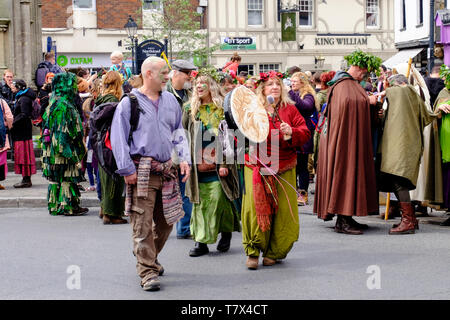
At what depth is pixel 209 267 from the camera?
732 centimetres

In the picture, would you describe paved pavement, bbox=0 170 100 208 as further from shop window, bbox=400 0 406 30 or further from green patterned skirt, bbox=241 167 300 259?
shop window, bbox=400 0 406 30

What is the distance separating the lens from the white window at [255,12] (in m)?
36.5

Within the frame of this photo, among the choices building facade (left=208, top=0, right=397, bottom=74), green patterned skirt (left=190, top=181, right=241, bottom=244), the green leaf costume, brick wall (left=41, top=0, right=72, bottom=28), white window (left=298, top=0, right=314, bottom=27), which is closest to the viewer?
green patterned skirt (left=190, top=181, right=241, bottom=244)

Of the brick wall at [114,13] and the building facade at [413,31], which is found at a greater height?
the brick wall at [114,13]

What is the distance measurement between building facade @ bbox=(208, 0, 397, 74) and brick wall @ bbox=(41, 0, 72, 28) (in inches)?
266

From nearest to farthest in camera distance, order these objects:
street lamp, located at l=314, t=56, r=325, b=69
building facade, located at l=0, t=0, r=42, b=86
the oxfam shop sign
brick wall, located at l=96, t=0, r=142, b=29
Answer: building facade, located at l=0, t=0, r=42, b=86
the oxfam shop sign
brick wall, located at l=96, t=0, r=142, b=29
street lamp, located at l=314, t=56, r=325, b=69

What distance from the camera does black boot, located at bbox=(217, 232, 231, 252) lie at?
26.6 ft

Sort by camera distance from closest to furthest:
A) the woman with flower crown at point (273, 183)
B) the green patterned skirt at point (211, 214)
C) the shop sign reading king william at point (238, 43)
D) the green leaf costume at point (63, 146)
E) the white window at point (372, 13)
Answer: the woman with flower crown at point (273, 183)
the green patterned skirt at point (211, 214)
the green leaf costume at point (63, 146)
the shop sign reading king william at point (238, 43)
the white window at point (372, 13)

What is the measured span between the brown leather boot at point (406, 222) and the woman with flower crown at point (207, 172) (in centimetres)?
225

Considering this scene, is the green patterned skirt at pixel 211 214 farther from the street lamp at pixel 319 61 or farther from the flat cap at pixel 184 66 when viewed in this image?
the street lamp at pixel 319 61

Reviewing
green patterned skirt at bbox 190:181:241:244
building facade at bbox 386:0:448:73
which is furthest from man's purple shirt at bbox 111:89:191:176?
building facade at bbox 386:0:448:73

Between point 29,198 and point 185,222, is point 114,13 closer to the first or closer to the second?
point 29,198

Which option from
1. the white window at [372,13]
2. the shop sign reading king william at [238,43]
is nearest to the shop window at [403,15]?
the white window at [372,13]

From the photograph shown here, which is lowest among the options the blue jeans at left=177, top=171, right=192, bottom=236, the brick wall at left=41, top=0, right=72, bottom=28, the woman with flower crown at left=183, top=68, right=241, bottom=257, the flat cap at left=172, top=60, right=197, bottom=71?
the blue jeans at left=177, top=171, right=192, bottom=236
